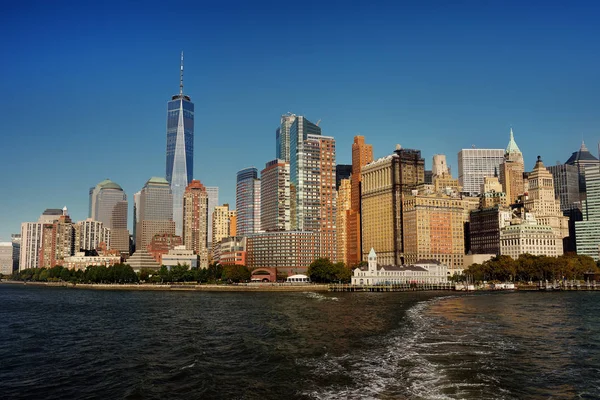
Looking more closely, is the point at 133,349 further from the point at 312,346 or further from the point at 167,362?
the point at 312,346

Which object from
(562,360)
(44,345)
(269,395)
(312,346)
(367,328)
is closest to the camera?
(269,395)

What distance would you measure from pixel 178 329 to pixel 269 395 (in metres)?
46.9

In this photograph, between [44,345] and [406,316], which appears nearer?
[44,345]

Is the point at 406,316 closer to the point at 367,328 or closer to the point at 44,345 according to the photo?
the point at 367,328

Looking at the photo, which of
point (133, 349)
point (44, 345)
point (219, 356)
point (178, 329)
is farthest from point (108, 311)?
point (219, 356)

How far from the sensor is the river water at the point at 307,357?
46.7 metres

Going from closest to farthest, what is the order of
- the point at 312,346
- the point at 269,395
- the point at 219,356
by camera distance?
the point at 269,395 < the point at 219,356 < the point at 312,346

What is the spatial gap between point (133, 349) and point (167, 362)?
35.8 feet

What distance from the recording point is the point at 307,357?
60.8 metres

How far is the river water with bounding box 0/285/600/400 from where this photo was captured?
4669 centimetres

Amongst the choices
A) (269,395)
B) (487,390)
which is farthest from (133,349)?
(487,390)

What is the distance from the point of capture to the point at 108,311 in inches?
4993

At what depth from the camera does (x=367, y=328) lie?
8538 cm

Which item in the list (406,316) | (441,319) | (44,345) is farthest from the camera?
(406,316)
